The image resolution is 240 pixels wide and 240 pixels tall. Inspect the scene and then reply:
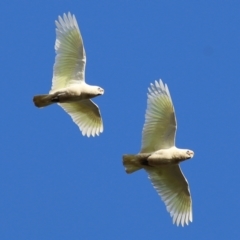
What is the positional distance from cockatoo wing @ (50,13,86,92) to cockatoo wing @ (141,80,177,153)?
2892 millimetres

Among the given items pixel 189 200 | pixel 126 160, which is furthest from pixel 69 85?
pixel 189 200

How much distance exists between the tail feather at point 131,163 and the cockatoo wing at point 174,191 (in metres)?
0.44

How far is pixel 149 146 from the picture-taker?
26781 mm

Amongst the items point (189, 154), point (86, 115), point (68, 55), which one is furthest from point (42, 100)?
point (189, 154)

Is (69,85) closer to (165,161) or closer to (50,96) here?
(50,96)

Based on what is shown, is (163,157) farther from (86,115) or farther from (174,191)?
(86,115)

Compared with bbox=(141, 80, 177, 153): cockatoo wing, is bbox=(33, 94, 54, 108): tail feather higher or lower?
higher

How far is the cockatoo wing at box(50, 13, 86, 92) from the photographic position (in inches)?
1102

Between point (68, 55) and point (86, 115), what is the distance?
8.77 feet

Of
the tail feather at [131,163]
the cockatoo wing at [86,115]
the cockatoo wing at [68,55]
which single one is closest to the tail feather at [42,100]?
the cockatoo wing at [68,55]

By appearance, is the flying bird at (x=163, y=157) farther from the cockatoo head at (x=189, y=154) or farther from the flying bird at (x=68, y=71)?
the flying bird at (x=68, y=71)

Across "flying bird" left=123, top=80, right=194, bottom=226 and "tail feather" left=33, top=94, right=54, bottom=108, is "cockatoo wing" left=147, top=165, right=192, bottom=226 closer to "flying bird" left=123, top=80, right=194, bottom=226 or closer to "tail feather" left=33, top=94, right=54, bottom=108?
"flying bird" left=123, top=80, right=194, bottom=226

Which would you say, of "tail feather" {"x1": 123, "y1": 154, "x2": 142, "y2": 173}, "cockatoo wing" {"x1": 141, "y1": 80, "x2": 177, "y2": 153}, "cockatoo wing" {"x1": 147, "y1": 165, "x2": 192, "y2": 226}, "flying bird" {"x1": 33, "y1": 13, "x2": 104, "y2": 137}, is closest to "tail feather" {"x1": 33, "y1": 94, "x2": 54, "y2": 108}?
"flying bird" {"x1": 33, "y1": 13, "x2": 104, "y2": 137}

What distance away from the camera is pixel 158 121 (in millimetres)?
26344
